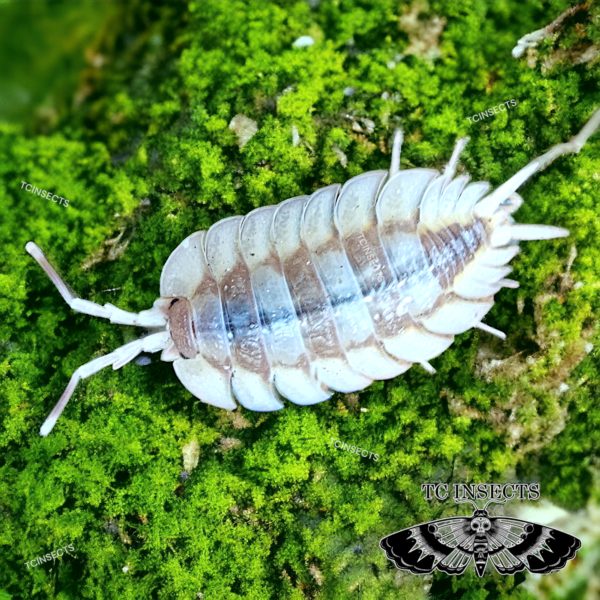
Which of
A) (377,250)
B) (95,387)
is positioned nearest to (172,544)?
(95,387)

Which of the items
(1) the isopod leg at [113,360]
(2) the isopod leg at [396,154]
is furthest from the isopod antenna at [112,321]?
(2) the isopod leg at [396,154]

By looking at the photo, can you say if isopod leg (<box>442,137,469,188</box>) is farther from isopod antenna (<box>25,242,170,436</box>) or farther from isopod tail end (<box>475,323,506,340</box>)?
isopod antenna (<box>25,242,170,436</box>)

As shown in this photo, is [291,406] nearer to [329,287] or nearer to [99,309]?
[329,287]

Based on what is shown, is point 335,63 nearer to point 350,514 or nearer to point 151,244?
point 151,244

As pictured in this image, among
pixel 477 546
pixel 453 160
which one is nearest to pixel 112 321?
pixel 453 160

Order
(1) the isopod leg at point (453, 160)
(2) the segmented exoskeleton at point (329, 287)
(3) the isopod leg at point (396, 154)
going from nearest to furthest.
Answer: (2) the segmented exoskeleton at point (329, 287), (1) the isopod leg at point (453, 160), (3) the isopod leg at point (396, 154)

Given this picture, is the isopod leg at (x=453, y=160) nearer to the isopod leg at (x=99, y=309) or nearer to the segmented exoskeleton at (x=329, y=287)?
the segmented exoskeleton at (x=329, y=287)

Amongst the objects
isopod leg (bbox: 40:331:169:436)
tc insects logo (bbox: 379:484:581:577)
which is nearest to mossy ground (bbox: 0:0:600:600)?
tc insects logo (bbox: 379:484:581:577)
